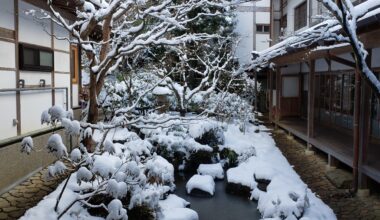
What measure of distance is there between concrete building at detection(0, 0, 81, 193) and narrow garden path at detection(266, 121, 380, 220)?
581cm

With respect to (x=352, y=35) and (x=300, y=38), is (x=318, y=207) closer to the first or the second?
(x=300, y=38)

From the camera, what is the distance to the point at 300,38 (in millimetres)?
4980

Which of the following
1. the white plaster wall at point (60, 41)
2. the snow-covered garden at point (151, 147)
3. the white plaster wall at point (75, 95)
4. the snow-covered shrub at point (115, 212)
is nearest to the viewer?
the snow-covered shrub at point (115, 212)

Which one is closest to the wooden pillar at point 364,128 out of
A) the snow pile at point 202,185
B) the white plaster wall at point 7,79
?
the snow pile at point 202,185

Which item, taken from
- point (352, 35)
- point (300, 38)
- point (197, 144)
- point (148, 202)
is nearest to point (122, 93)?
point (197, 144)

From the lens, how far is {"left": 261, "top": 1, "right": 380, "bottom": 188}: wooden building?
7.80m

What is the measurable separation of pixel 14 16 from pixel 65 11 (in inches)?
102

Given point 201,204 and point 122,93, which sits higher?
point 122,93

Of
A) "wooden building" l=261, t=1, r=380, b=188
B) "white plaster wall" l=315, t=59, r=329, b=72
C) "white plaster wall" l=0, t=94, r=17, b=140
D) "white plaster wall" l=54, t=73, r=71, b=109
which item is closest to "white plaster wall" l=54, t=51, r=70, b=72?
"white plaster wall" l=54, t=73, r=71, b=109

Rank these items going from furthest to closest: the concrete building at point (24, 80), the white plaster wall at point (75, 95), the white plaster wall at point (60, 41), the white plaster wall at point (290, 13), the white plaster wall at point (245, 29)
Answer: the white plaster wall at point (245, 29), the white plaster wall at point (290, 13), the white plaster wall at point (75, 95), the white plaster wall at point (60, 41), the concrete building at point (24, 80)

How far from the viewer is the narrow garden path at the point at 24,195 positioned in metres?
5.71

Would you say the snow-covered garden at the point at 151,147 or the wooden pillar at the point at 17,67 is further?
the wooden pillar at the point at 17,67

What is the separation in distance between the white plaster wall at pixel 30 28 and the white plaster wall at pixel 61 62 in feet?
2.21

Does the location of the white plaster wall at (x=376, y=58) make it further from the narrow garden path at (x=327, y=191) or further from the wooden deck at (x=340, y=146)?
the narrow garden path at (x=327, y=191)
